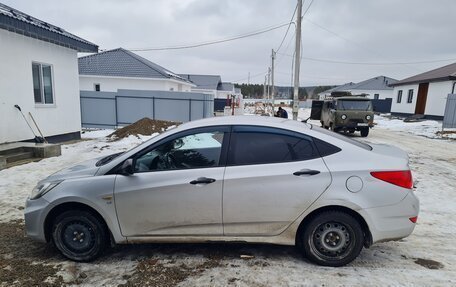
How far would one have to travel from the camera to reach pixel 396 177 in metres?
3.01

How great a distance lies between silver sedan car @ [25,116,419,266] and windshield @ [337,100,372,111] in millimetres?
13064

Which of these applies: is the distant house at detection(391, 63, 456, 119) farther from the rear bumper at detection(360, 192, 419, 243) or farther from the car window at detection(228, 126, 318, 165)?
the car window at detection(228, 126, 318, 165)

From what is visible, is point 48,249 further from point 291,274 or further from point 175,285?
point 291,274

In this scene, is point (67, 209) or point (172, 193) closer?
point (172, 193)

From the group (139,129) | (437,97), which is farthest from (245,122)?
(437,97)

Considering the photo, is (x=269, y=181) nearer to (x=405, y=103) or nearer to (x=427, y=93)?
(x=427, y=93)

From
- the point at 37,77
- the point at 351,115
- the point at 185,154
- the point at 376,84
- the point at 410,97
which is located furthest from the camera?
the point at 376,84

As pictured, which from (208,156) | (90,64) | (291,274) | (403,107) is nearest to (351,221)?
(291,274)

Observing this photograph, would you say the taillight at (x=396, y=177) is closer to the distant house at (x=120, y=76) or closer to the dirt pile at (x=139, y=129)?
the dirt pile at (x=139, y=129)

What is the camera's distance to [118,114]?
58.4ft

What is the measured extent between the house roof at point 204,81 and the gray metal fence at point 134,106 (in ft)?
98.6

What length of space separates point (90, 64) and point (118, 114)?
30.5 ft

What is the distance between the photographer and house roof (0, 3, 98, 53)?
7.96m

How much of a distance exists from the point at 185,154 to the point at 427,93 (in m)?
28.7
